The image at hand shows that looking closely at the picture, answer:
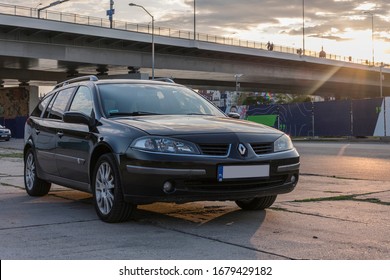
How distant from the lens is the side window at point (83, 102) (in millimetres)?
6602

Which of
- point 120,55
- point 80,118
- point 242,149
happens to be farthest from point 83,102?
point 120,55

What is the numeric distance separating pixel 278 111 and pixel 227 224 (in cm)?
3192

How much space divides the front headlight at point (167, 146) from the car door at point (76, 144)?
1.01m

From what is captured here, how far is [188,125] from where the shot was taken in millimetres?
5680

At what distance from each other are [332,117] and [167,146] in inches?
1136

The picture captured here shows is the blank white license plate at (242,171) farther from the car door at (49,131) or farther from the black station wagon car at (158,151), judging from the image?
the car door at (49,131)

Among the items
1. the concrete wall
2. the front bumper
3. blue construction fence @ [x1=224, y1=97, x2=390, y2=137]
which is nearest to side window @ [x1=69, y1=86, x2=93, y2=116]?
the front bumper

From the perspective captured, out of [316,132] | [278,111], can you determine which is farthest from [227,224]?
[278,111]

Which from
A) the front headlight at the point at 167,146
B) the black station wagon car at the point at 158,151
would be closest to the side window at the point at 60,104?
the black station wagon car at the point at 158,151

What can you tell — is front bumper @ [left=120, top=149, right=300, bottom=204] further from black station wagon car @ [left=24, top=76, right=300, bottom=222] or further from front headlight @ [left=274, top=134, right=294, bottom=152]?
front headlight @ [left=274, top=134, right=294, bottom=152]

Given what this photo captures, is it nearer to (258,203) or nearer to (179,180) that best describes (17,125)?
(258,203)

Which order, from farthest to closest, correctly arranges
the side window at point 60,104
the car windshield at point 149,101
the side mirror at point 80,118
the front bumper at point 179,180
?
the side window at point 60,104
the car windshield at point 149,101
the side mirror at point 80,118
the front bumper at point 179,180

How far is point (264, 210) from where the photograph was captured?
6469 mm

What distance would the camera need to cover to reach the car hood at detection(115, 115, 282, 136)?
17.9 feet
